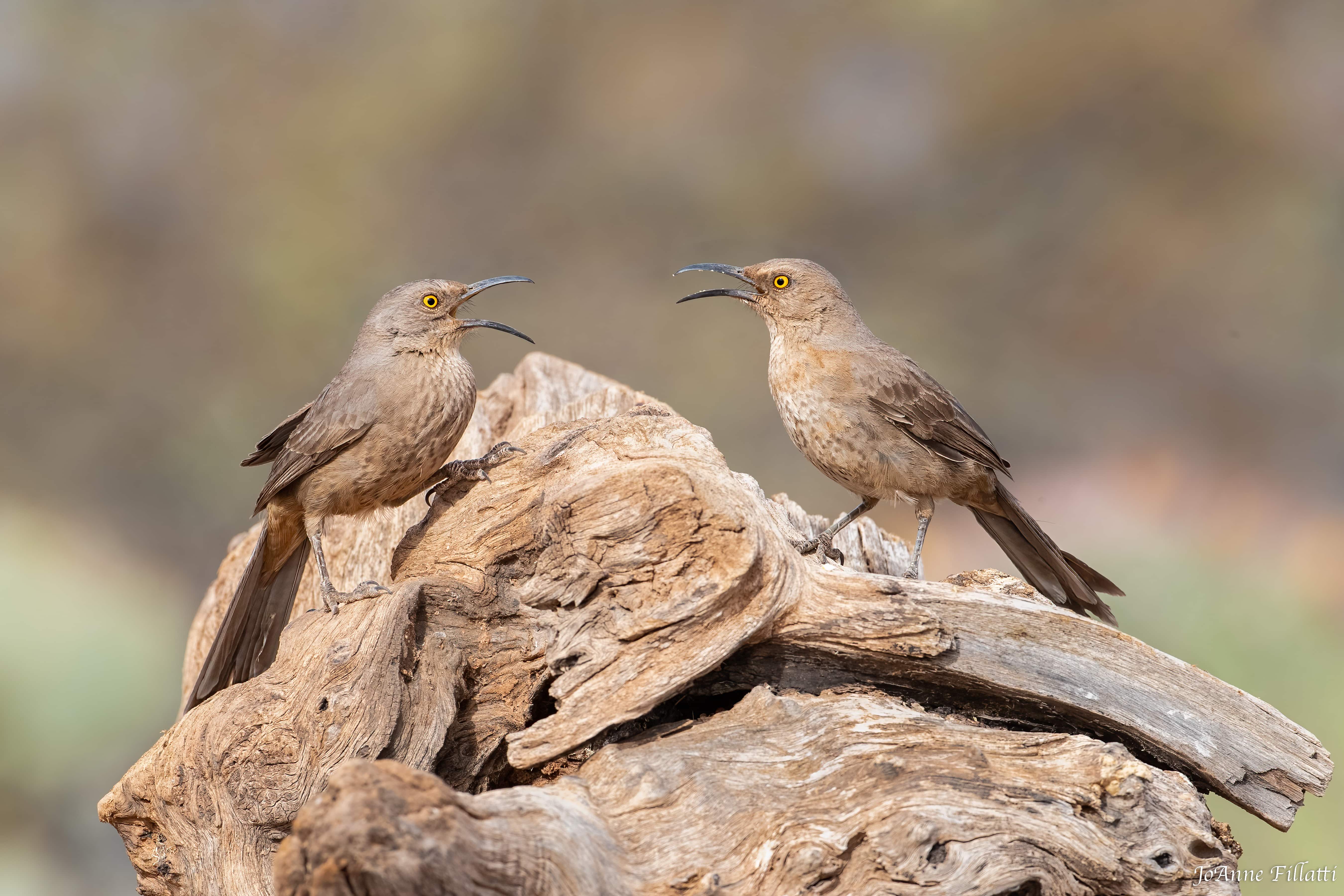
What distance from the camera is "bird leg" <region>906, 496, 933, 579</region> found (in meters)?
4.48

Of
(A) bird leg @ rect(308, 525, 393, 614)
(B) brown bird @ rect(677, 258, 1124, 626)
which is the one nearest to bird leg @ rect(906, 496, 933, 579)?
(B) brown bird @ rect(677, 258, 1124, 626)

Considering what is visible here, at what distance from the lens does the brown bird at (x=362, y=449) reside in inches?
170

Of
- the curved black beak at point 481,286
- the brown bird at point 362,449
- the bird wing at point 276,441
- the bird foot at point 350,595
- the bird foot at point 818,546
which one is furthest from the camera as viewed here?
the curved black beak at point 481,286

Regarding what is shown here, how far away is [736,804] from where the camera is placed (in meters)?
3.01

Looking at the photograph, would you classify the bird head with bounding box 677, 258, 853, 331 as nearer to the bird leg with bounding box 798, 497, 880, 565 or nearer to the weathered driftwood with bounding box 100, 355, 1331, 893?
the bird leg with bounding box 798, 497, 880, 565

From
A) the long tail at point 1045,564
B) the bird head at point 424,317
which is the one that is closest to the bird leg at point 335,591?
the bird head at point 424,317

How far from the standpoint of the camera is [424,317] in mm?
4578

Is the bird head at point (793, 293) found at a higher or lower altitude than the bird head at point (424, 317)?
higher

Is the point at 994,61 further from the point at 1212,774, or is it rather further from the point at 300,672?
the point at 300,672

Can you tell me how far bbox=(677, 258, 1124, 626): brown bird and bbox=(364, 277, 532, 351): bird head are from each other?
1.07m

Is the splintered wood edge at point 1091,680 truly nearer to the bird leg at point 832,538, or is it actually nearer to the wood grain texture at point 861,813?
the wood grain texture at point 861,813

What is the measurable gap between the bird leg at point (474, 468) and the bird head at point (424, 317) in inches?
21.3

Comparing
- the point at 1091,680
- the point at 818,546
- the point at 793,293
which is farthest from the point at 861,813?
the point at 793,293
